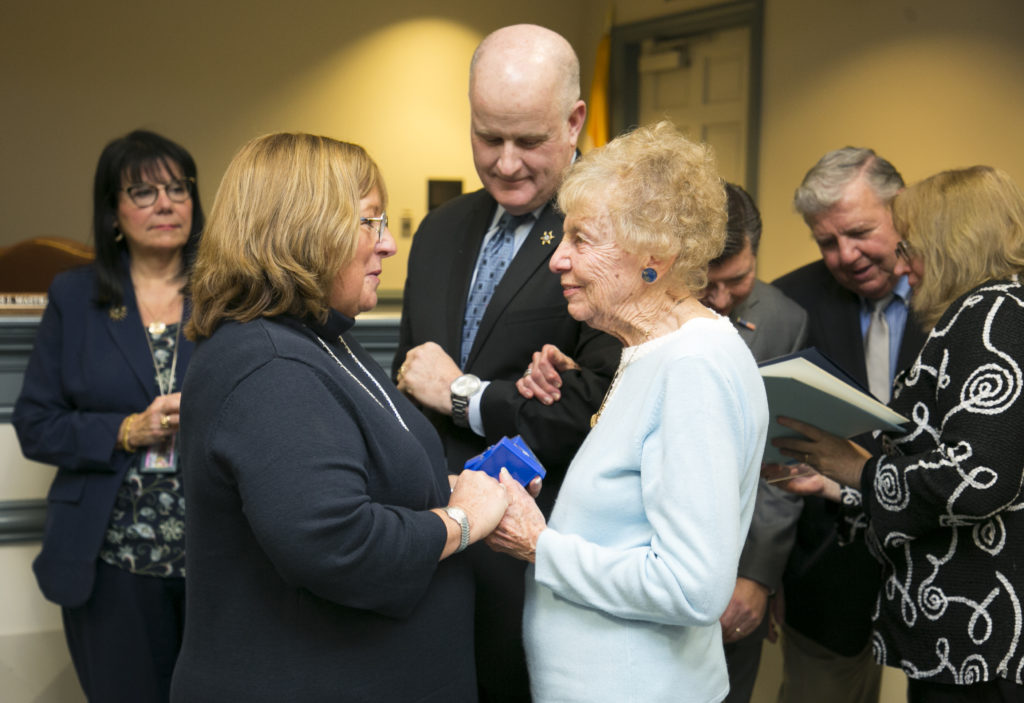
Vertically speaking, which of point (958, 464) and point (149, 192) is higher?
point (149, 192)

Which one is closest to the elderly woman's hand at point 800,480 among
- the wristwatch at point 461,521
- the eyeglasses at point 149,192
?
the wristwatch at point 461,521

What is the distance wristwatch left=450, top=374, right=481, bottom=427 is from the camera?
1.77 meters

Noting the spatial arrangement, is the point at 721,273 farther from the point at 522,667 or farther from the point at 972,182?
the point at 522,667

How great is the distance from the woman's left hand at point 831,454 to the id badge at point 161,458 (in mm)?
1386

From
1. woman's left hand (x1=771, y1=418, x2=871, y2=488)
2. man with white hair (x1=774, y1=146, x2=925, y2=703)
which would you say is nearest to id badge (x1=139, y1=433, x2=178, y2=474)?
woman's left hand (x1=771, y1=418, x2=871, y2=488)

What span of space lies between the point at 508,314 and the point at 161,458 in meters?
0.94

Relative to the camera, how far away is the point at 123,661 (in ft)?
7.02

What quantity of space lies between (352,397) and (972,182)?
49.9 inches

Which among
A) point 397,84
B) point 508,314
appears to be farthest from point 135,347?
point 397,84

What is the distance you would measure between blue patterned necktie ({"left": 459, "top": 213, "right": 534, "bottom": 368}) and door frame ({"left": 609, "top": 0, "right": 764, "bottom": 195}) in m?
3.57

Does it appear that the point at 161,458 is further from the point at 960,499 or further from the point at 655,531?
the point at 960,499

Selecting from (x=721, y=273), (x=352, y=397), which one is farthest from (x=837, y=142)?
(x=352, y=397)

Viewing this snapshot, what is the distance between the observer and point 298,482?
1132 mm

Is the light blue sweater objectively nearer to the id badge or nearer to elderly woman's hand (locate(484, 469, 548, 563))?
elderly woman's hand (locate(484, 469, 548, 563))
